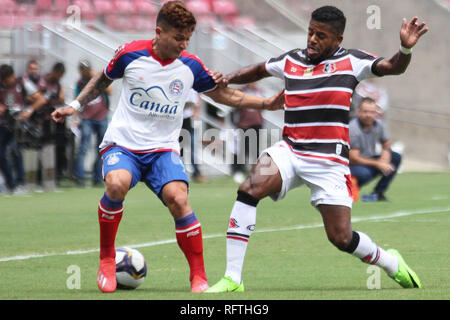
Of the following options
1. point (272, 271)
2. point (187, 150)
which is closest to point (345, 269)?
point (272, 271)

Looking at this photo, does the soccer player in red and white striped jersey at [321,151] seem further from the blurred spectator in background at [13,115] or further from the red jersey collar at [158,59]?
the blurred spectator in background at [13,115]

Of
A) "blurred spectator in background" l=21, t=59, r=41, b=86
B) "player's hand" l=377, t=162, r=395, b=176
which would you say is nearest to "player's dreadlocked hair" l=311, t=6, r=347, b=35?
"player's hand" l=377, t=162, r=395, b=176

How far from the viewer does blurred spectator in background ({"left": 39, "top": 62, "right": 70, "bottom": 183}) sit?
1622cm

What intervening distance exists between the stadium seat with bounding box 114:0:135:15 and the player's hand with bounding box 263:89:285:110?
16534 millimetres

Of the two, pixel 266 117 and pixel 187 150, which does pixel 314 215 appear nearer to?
pixel 187 150

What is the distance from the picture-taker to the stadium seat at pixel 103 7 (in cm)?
2397

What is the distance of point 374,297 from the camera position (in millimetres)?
6305

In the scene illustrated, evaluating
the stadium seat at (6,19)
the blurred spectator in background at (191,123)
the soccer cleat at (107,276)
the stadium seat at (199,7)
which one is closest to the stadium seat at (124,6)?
the stadium seat at (199,7)

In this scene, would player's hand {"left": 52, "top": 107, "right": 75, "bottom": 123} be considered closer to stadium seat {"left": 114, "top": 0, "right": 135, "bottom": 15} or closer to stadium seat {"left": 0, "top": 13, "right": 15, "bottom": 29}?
stadium seat {"left": 0, "top": 13, "right": 15, "bottom": 29}

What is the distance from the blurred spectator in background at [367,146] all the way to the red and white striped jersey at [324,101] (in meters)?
7.37

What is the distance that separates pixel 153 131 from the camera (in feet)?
23.2

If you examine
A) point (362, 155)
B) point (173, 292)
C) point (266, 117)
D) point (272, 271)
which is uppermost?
point (173, 292)

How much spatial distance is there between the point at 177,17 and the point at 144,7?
17.4m

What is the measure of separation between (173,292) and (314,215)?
6.27 metres
